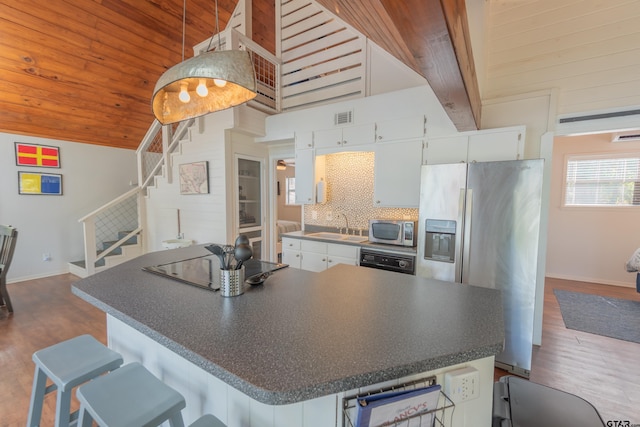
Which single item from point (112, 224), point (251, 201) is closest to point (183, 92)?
point (251, 201)

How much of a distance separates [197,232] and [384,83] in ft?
11.6

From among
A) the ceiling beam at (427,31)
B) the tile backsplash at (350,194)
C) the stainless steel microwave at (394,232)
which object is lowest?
the stainless steel microwave at (394,232)

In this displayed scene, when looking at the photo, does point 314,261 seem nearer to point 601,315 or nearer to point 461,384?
point 461,384

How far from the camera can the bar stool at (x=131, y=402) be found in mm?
963

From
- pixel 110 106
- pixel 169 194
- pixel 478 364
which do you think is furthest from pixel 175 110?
pixel 110 106

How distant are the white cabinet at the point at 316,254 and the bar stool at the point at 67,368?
Answer: 86.1 inches

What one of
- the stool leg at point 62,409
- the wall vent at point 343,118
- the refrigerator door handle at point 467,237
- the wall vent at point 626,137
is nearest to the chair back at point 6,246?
the stool leg at point 62,409

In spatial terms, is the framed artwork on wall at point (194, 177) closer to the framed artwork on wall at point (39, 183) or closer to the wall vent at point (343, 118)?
the wall vent at point (343, 118)

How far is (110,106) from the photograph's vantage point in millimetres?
4340

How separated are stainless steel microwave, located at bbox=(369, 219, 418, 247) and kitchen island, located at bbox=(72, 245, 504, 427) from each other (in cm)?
141

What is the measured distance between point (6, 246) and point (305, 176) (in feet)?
12.3

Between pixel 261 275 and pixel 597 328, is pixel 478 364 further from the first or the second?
pixel 597 328

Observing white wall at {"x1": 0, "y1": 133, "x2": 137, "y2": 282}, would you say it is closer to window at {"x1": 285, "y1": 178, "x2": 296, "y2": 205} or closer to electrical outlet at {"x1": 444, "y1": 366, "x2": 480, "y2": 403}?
window at {"x1": 285, "y1": 178, "x2": 296, "y2": 205}

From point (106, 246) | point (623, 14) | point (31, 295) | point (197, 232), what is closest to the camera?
point (623, 14)
